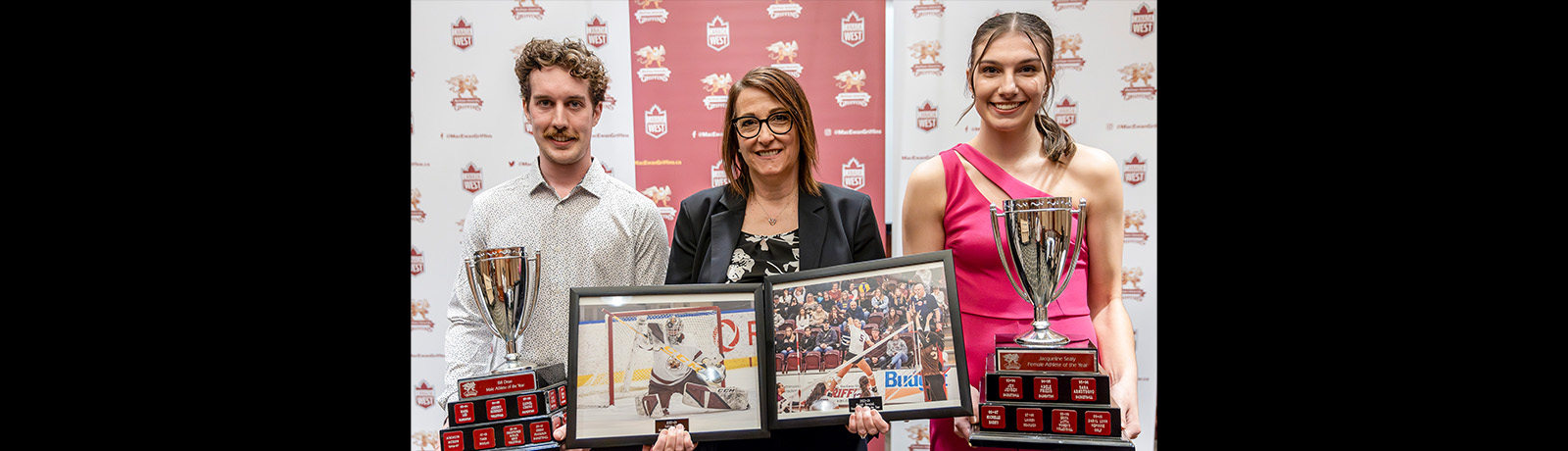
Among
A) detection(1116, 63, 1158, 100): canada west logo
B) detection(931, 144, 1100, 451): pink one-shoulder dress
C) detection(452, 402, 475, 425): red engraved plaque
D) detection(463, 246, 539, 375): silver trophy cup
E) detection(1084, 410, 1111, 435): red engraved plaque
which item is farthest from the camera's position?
detection(1116, 63, 1158, 100): canada west logo

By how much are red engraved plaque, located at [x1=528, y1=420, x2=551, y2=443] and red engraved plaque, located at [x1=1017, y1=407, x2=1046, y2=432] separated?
1425 mm

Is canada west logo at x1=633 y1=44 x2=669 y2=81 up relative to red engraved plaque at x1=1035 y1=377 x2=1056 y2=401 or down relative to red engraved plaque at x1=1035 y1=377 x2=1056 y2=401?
up

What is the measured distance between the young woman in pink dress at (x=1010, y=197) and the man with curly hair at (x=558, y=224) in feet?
3.73

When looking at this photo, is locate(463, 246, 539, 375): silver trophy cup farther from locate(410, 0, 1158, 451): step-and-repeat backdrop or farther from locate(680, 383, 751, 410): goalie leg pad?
locate(410, 0, 1158, 451): step-and-repeat backdrop

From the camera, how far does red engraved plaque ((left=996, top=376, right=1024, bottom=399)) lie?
227cm

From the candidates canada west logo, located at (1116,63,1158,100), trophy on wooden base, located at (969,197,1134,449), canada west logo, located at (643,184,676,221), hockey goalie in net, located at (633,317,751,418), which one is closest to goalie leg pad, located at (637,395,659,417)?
hockey goalie in net, located at (633,317,751,418)

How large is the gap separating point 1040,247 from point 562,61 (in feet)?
6.40

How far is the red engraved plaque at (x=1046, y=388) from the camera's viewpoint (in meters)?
2.25

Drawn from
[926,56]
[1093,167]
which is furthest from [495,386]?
[926,56]

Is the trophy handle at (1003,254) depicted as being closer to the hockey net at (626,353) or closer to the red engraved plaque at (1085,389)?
the red engraved plaque at (1085,389)

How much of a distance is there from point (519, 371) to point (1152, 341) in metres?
3.43

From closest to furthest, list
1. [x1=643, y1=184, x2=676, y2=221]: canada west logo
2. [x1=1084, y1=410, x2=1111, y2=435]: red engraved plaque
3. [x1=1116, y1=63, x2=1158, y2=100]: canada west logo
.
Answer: [x1=1084, y1=410, x2=1111, y2=435]: red engraved plaque → [x1=1116, y1=63, x2=1158, y2=100]: canada west logo → [x1=643, y1=184, x2=676, y2=221]: canada west logo

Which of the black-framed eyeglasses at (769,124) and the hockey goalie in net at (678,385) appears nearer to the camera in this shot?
the hockey goalie in net at (678,385)

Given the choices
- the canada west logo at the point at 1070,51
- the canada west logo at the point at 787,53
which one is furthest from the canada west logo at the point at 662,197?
the canada west logo at the point at 1070,51
